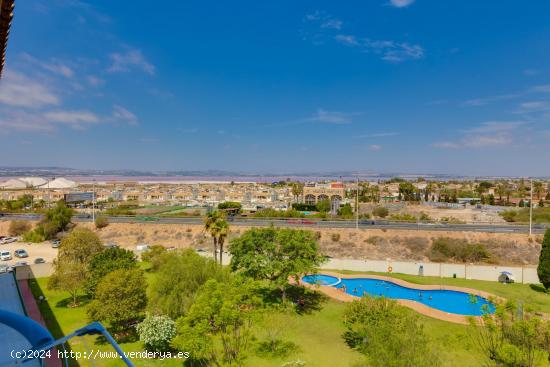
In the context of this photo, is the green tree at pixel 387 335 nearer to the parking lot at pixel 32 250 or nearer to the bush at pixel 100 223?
the parking lot at pixel 32 250

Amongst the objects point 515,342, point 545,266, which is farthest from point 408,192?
point 515,342

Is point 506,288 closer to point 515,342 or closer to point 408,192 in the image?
point 515,342

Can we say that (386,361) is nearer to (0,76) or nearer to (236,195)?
(0,76)

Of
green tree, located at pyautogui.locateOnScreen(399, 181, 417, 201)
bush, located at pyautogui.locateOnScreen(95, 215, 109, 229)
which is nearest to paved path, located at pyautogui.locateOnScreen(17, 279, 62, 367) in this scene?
bush, located at pyautogui.locateOnScreen(95, 215, 109, 229)

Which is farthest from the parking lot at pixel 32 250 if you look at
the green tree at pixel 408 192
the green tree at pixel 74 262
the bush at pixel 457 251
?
the green tree at pixel 408 192

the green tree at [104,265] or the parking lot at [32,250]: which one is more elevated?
the green tree at [104,265]

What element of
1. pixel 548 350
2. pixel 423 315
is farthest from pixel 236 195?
pixel 548 350
